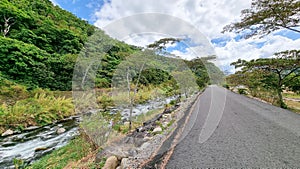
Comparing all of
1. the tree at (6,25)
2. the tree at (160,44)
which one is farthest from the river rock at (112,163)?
the tree at (6,25)

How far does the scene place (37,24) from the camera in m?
20.4

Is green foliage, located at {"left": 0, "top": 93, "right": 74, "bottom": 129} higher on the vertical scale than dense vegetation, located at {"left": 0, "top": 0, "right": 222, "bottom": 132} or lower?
lower

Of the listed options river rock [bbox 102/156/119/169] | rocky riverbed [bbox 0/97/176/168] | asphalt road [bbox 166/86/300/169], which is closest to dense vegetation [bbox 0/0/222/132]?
rocky riverbed [bbox 0/97/176/168]

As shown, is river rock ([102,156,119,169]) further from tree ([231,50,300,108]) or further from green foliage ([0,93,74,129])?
tree ([231,50,300,108])

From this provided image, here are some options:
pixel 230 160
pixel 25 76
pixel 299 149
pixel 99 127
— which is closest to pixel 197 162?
pixel 230 160

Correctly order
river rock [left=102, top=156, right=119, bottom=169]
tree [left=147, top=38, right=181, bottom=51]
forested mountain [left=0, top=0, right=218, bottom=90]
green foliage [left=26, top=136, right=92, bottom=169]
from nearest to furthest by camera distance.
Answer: river rock [left=102, top=156, right=119, bottom=169], green foliage [left=26, top=136, right=92, bottom=169], tree [left=147, top=38, right=181, bottom=51], forested mountain [left=0, top=0, right=218, bottom=90]

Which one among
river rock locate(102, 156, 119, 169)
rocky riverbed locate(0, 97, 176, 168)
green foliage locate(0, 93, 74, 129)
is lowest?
rocky riverbed locate(0, 97, 176, 168)

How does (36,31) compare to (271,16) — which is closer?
(271,16)

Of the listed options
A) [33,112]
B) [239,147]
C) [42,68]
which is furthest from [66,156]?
[42,68]

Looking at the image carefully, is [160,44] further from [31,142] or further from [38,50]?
[38,50]

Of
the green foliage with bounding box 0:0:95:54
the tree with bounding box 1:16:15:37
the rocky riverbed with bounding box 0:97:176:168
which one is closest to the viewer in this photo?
the rocky riverbed with bounding box 0:97:176:168

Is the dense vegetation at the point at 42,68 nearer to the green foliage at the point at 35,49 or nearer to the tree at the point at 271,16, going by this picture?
the green foliage at the point at 35,49

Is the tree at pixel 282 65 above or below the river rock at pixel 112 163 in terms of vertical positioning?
above

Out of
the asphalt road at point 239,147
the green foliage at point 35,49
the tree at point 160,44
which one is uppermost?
the green foliage at point 35,49
